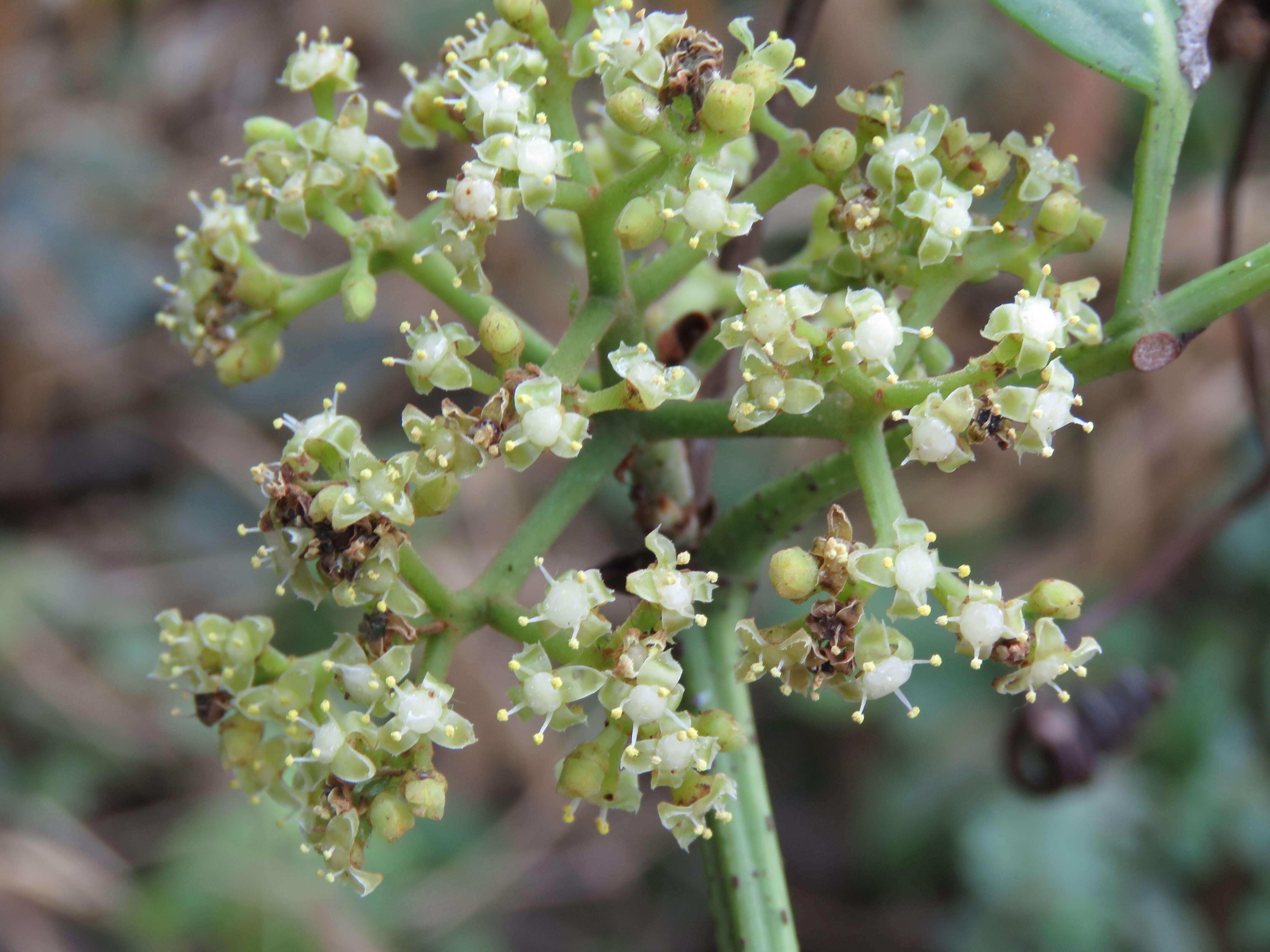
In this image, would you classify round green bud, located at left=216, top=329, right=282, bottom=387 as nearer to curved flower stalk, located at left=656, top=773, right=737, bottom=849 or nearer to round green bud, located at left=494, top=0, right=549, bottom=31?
round green bud, located at left=494, top=0, right=549, bottom=31

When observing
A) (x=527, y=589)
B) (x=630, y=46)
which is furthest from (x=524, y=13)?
(x=527, y=589)

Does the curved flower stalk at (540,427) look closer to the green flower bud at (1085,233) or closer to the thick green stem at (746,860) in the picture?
the thick green stem at (746,860)

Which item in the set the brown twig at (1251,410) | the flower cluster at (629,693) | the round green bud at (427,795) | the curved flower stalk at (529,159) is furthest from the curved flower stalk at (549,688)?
the brown twig at (1251,410)

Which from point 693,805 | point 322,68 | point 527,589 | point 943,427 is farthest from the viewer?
point 527,589

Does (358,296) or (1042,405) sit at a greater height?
(358,296)

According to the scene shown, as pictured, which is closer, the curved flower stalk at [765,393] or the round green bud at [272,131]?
the curved flower stalk at [765,393]

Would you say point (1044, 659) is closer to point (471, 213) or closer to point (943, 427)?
point (943, 427)

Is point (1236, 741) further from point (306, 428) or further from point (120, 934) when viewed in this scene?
point (120, 934)
